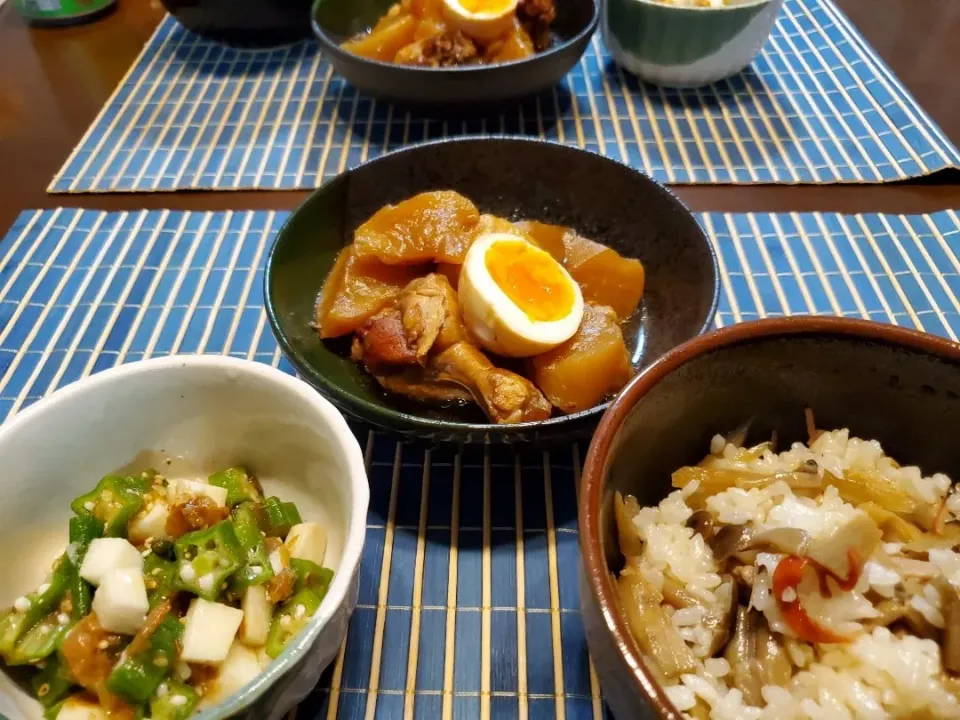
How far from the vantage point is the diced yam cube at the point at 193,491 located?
954mm

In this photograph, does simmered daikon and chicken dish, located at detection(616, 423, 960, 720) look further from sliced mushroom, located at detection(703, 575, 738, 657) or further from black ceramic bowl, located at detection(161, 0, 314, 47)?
black ceramic bowl, located at detection(161, 0, 314, 47)

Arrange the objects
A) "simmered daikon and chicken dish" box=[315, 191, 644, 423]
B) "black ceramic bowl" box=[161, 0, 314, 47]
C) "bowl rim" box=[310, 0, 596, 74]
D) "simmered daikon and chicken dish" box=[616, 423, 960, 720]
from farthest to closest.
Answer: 1. "black ceramic bowl" box=[161, 0, 314, 47]
2. "bowl rim" box=[310, 0, 596, 74]
3. "simmered daikon and chicken dish" box=[315, 191, 644, 423]
4. "simmered daikon and chicken dish" box=[616, 423, 960, 720]

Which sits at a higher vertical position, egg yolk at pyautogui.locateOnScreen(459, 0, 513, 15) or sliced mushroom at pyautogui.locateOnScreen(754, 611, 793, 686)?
egg yolk at pyautogui.locateOnScreen(459, 0, 513, 15)

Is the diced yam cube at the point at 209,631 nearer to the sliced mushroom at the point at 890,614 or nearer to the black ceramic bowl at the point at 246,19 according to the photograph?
the sliced mushroom at the point at 890,614

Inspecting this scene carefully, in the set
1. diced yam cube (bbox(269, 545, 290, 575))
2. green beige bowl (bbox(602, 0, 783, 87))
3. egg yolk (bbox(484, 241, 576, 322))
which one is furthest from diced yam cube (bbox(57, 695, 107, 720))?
green beige bowl (bbox(602, 0, 783, 87))

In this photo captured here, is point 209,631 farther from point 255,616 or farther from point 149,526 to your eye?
point 149,526

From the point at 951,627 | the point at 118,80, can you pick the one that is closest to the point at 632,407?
the point at 951,627

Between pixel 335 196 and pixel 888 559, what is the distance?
44.0 inches

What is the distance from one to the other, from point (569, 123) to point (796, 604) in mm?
1530

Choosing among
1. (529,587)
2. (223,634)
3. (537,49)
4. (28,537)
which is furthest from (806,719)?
(537,49)

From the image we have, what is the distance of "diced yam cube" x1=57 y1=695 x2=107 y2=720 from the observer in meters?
0.79

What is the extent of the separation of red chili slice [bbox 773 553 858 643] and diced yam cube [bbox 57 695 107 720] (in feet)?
2.46

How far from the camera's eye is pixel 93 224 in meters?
1.70

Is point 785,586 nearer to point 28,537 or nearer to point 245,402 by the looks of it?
point 245,402
